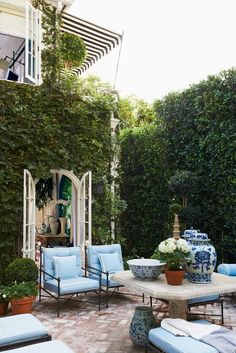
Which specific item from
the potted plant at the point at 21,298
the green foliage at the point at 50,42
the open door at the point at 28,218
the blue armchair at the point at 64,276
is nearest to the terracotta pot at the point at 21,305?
the potted plant at the point at 21,298

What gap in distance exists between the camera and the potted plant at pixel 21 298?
5.28 metres

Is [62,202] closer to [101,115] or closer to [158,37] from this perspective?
[101,115]

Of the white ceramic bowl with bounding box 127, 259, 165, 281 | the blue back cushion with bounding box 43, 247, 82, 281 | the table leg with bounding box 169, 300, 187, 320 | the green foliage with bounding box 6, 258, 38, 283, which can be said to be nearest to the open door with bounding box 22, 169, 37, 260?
the blue back cushion with bounding box 43, 247, 82, 281

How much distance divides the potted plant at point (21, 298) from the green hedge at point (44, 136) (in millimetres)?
1583

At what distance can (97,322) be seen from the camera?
5.05 meters

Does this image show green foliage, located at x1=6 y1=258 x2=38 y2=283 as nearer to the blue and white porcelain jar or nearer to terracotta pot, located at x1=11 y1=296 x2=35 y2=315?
terracotta pot, located at x1=11 y1=296 x2=35 y2=315

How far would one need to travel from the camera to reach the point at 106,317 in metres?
5.27

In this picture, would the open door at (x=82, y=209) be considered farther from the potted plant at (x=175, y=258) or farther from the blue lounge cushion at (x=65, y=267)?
the potted plant at (x=175, y=258)

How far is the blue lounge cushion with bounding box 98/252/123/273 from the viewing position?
623 centimetres

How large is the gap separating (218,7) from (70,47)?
390 centimetres

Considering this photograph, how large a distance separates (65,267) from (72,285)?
48 centimetres

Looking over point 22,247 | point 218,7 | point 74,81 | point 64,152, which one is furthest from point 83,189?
point 218,7

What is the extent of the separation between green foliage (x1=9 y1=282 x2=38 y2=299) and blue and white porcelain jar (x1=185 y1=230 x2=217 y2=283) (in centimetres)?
243

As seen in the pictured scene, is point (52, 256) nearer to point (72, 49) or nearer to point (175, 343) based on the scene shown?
point (175, 343)
